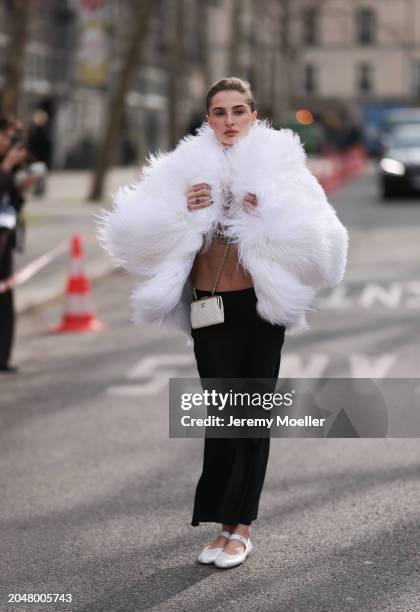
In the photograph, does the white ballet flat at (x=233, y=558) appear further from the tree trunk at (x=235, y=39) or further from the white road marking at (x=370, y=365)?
the tree trunk at (x=235, y=39)

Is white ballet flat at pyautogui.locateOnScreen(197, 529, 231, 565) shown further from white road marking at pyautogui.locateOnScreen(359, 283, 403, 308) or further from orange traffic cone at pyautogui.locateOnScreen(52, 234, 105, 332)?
white road marking at pyautogui.locateOnScreen(359, 283, 403, 308)

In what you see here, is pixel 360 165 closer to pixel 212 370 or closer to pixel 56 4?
pixel 56 4

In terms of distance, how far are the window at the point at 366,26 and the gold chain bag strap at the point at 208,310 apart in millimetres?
99306

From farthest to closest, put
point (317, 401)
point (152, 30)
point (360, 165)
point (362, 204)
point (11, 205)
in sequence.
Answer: point (152, 30) → point (360, 165) → point (362, 204) → point (11, 205) → point (317, 401)

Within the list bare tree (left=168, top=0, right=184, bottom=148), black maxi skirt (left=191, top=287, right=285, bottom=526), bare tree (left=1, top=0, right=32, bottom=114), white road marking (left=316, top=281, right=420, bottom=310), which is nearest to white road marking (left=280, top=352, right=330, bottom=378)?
white road marking (left=316, top=281, right=420, bottom=310)

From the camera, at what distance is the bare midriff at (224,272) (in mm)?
4777

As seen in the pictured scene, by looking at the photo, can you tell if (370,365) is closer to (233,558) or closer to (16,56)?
(233,558)

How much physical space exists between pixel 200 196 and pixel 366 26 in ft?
→ 328

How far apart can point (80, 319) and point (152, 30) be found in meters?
47.5

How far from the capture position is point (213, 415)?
4898mm

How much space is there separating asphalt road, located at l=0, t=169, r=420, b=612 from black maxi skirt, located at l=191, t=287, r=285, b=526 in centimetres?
25

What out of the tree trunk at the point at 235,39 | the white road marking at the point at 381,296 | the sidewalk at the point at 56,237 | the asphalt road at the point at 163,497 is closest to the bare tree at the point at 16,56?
the sidewalk at the point at 56,237

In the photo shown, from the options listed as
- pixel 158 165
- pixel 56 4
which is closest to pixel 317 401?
pixel 158 165

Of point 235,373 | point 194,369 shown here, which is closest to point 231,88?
point 235,373
